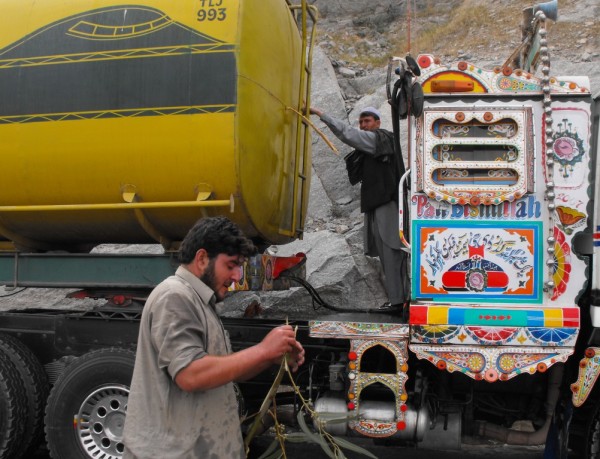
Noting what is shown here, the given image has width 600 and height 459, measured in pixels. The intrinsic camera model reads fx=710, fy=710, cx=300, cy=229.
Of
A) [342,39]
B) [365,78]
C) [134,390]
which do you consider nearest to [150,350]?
[134,390]

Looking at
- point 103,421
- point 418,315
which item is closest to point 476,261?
point 418,315

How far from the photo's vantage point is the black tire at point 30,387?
17.9 feet

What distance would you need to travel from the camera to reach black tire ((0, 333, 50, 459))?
546 centimetres

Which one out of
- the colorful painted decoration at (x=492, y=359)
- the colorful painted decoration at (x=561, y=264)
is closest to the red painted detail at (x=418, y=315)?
the colorful painted decoration at (x=492, y=359)

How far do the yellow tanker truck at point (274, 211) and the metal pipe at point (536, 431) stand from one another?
15mm

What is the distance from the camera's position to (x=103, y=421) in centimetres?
515

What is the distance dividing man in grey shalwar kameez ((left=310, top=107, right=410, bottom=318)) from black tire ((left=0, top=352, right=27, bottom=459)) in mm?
2914

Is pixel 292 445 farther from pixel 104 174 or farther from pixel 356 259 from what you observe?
pixel 356 259

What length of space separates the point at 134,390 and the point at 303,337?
271 cm

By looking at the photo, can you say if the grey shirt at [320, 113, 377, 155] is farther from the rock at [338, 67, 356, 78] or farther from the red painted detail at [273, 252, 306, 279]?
the rock at [338, 67, 356, 78]

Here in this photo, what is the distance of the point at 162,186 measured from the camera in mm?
5121

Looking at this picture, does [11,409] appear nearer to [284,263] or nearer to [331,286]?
[284,263]

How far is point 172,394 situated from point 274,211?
296cm

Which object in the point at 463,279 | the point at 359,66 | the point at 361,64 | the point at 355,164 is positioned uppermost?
the point at 361,64
